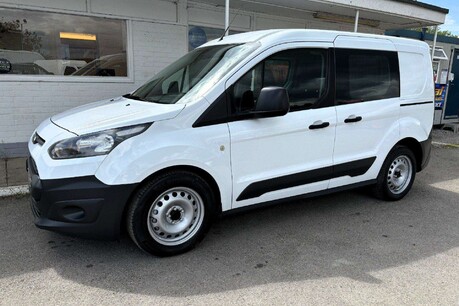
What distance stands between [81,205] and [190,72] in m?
1.75

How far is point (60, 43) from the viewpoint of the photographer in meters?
6.69

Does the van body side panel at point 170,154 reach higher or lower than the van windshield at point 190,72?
lower

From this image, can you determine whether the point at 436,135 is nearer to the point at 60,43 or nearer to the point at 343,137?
the point at 343,137

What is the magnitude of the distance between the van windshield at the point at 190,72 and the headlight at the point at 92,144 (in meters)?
0.62

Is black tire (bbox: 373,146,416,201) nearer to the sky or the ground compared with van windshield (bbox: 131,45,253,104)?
nearer to the ground

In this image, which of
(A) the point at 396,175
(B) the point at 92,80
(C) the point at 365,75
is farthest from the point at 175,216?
(B) the point at 92,80

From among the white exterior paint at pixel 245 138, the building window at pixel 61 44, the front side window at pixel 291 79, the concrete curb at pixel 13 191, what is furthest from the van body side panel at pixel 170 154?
the building window at pixel 61 44

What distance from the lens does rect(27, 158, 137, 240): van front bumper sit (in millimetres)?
3059

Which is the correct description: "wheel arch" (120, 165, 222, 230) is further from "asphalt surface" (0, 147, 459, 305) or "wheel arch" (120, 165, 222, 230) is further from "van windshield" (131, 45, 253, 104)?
"van windshield" (131, 45, 253, 104)

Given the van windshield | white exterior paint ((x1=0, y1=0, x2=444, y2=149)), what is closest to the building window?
white exterior paint ((x1=0, y1=0, x2=444, y2=149))

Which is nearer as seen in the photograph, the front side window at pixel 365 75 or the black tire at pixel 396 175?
the front side window at pixel 365 75

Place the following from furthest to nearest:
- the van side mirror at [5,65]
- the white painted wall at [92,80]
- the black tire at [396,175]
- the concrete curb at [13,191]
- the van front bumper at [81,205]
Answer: the white painted wall at [92,80], the van side mirror at [5,65], the concrete curb at [13,191], the black tire at [396,175], the van front bumper at [81,205]

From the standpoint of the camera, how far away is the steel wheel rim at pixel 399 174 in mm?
4965

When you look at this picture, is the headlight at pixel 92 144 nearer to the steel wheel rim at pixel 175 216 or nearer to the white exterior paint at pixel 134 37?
the steel wheel rim at pixel 175 216
